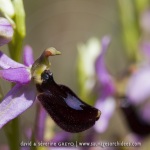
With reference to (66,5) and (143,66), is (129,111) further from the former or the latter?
(66,5)

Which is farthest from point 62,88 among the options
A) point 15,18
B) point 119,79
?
point 119,79

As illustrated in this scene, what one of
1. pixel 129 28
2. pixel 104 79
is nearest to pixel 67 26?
pixel 129 28

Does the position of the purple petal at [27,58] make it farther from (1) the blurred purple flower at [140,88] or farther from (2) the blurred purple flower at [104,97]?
(1) the blurred purple flower at [140,88]

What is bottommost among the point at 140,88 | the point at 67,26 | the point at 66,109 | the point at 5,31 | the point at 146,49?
the point at 67,26

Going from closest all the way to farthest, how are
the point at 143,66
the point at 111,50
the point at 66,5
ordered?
the point at 143,66, the point at 111,50, the point at 66,5

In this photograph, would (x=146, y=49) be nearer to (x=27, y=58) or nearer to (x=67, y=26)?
(x=27, y=58)

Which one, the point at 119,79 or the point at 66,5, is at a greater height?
the point at 119,79

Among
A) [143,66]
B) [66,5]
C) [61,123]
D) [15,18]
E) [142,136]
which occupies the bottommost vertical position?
[66,5]
